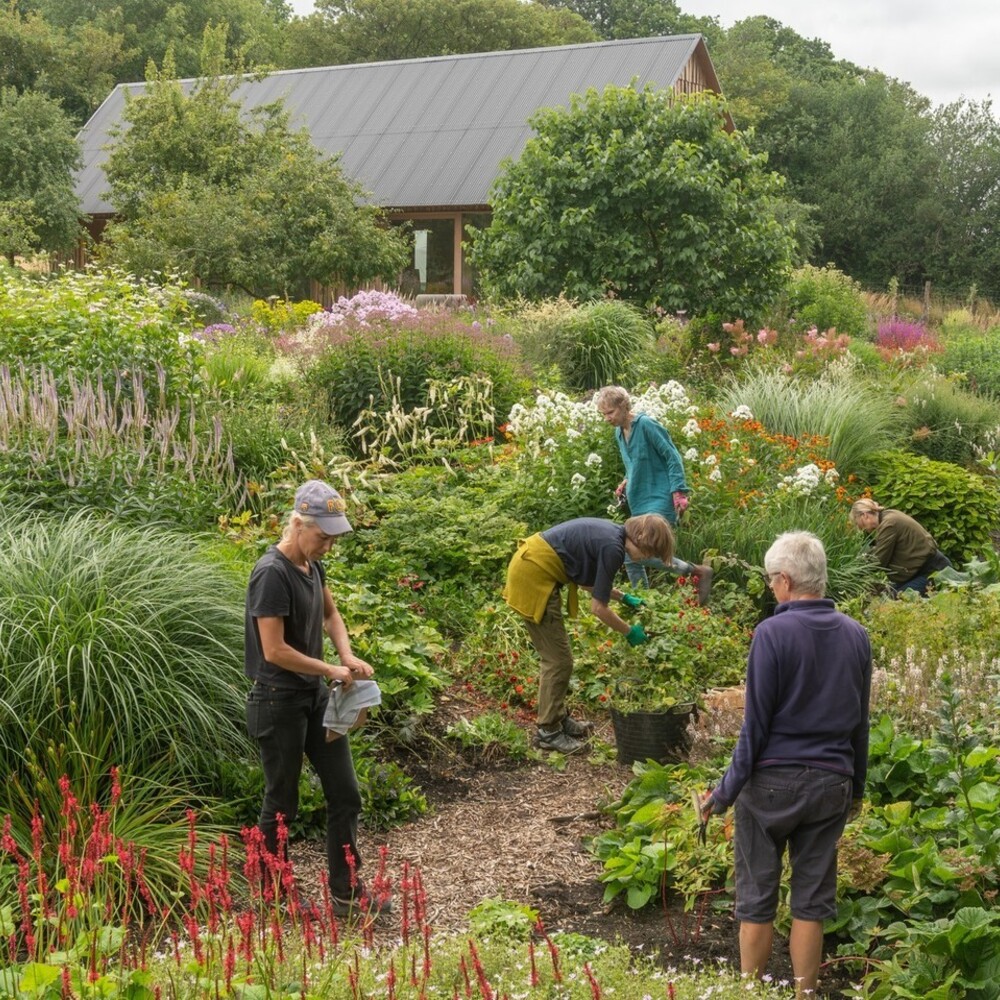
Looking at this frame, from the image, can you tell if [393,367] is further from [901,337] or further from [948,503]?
[901,337]

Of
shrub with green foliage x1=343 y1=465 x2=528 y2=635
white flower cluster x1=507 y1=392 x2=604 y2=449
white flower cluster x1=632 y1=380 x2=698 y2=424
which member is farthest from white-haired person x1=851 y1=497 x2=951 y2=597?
shrub with green foliage x1=343 y1=465 x2=528 y2=635

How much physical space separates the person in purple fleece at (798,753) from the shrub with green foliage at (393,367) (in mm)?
7923

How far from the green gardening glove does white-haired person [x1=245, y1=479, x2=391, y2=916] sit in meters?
2.13

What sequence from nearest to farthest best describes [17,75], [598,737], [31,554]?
1. [31,554]
2. [598,737]
3. [17,75]

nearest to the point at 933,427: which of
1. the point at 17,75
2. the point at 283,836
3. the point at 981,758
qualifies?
the point at 981,758

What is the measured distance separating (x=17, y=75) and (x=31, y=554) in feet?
119

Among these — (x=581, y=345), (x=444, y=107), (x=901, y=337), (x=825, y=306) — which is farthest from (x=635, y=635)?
(x=444, y=107)

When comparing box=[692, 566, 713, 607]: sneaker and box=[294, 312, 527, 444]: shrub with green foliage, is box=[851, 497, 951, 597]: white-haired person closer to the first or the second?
box=[692, 566, 713, 607]: sneaker

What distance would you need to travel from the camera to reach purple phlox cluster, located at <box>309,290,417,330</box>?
13820 mm

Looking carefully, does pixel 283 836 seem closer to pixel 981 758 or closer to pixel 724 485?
pixel 981 758

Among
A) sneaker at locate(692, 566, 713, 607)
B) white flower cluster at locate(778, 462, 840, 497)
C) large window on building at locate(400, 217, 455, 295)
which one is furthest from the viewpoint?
large window on building at locate(400, 217, 455, 295)

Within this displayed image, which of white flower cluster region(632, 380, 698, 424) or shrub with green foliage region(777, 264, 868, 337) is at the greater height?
shrub with green foliage region(777, 264, 868, 337)

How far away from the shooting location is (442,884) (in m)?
5.38

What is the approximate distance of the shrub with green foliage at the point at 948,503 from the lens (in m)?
10.8
